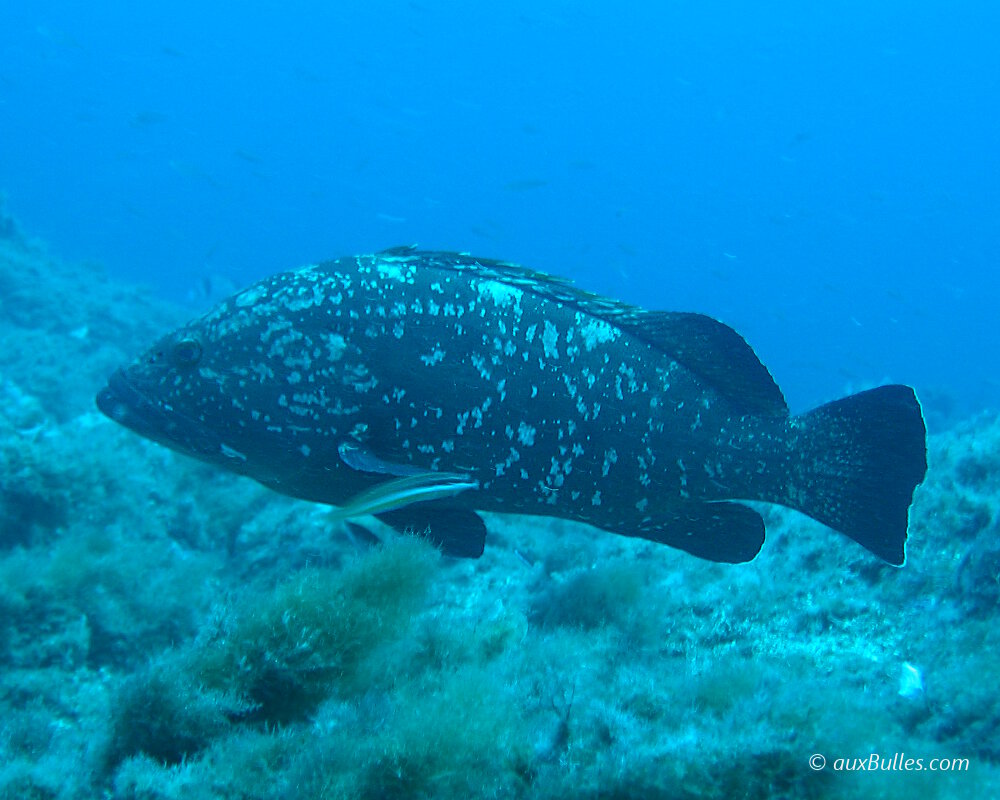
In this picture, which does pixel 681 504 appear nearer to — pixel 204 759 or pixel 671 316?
pixel 671 316

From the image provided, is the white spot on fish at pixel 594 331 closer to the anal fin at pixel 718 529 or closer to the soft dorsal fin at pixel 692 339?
the soft dorsal fin at pixel 692 339

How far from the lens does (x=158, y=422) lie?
10.4 feet

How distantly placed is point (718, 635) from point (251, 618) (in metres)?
2.68

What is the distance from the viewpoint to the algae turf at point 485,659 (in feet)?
6.89

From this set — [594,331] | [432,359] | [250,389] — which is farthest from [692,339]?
[250,389]

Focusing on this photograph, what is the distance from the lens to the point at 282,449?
312 cm

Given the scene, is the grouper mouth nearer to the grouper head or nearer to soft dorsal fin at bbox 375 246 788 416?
the grouper head

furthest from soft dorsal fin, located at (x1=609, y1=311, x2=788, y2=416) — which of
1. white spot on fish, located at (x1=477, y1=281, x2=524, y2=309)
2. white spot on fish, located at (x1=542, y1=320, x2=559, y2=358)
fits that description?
white spot on fish, located at (x1=477, y1=281, x2=524, y2=309)

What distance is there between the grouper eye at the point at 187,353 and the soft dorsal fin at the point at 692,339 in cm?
127

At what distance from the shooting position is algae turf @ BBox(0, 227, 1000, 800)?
2.10 m

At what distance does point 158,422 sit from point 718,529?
3094 mm

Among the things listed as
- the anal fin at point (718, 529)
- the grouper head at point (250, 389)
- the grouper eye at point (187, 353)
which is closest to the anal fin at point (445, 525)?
the grouper head at point (250, 389)

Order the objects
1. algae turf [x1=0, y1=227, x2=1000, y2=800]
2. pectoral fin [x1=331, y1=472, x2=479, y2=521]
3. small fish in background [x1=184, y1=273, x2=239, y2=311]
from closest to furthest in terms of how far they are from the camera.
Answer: algae turf [x1=0, y1=227, x2=1000, y2=800] → pectoral fin [x1=331, y1=472, x2=479, y2=521] → small fish in background [x1=184, y1=273, x2=239, y2=311]

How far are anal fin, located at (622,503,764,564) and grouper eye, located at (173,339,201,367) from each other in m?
2.61
